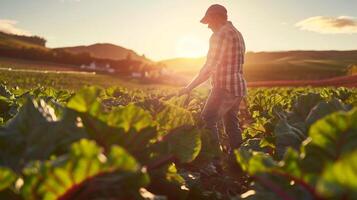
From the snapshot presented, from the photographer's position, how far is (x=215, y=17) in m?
6.10

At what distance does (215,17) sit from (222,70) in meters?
0.68

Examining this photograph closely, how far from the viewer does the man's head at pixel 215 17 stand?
6.05 m

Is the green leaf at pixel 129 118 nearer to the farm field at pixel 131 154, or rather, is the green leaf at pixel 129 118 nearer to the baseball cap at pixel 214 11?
the farm field at pixel 131 154

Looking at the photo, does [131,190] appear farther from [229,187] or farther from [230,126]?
[230,126]

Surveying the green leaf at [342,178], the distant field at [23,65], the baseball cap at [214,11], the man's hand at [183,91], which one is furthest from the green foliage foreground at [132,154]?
the distant field at [23,65]

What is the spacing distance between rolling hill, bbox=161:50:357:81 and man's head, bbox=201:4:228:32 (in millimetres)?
75867

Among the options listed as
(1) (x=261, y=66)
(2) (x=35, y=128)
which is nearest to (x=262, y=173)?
(2) (x=35, y=128)

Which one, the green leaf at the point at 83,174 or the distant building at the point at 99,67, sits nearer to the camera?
the green leaf at the point at 83,174

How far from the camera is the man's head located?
19.9ft

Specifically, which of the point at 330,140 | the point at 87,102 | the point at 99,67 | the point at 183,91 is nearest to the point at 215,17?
the point at 183,91

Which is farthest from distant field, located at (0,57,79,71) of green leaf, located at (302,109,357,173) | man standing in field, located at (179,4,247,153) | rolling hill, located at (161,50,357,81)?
green leaf, located at (302,109,357,173)

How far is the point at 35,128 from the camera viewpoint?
5.53 feet

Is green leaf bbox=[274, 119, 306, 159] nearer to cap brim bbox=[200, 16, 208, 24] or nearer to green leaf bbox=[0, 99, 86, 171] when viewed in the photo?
green leaf bbox=[0, 99, 86, 171]

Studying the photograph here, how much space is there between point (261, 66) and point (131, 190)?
317 feet
